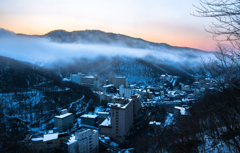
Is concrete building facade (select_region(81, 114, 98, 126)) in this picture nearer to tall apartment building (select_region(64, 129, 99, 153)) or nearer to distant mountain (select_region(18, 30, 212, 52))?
tall apartment building (select_region(64, 129, 99, 153))

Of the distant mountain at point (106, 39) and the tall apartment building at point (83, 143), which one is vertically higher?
the distant mountain at point (106, 39)

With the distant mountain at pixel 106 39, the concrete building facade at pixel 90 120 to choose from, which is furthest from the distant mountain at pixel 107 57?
the concrete building facade at pixel 90 120

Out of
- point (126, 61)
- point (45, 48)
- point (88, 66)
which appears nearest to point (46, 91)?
point (88, 66)

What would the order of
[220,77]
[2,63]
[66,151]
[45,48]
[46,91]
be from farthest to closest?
[45,48] < [2,63] < [46,91] < [66,151] < [220,77]

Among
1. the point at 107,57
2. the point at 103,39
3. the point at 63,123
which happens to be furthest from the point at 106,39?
the point at 63,123

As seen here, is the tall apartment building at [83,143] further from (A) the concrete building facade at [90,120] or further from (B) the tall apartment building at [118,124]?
(A) the concrete building facade at [90,120]

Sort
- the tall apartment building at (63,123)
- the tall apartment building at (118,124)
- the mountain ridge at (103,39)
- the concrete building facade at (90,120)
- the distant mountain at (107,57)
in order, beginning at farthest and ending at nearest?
1. the mountain ridge at (103,39)
2. the distant mountain at (107,57)
3. the concrete building facade at (90,120)
4. the tall apartment building at (63,123)
5. the tall apartment building at (118,124)

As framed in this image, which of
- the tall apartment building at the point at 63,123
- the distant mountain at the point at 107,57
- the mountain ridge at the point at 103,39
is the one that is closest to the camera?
the tall apartment building at the point at 63,123

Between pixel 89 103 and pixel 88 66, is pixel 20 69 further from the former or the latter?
pixel 88 66

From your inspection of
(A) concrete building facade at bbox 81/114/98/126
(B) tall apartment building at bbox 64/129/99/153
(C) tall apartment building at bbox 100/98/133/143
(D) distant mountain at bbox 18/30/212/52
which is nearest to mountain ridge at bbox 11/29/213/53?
(D) distant mountain at bbox 18/30/212/52
